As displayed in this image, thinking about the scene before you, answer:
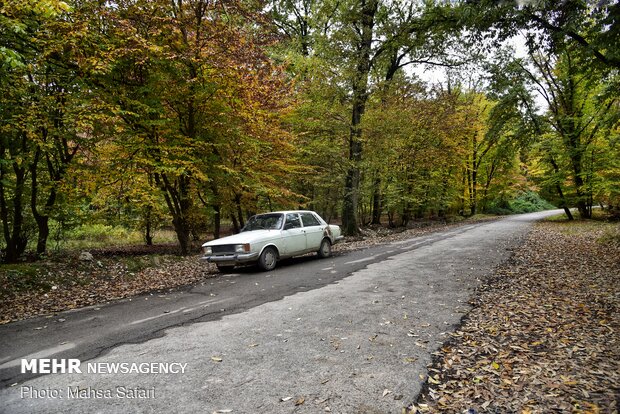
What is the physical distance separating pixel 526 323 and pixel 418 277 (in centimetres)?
306

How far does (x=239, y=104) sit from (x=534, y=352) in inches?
396

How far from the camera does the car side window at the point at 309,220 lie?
11.3m

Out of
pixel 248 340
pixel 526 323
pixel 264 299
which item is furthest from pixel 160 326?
pixel 526 323

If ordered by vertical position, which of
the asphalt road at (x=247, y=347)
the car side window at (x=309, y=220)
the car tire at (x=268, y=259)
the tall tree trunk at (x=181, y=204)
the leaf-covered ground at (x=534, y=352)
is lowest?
the leaf-covered ground at (x=534, y=352)

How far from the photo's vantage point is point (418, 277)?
8086 mm

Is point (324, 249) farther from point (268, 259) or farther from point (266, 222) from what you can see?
point (268, 259)

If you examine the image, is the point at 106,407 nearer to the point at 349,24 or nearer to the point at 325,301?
the point at 325,301

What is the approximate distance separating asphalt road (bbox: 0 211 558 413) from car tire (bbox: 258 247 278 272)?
160 centimetres

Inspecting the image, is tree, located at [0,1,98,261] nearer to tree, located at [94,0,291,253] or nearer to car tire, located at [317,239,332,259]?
tree, located at [94,0,291,253]

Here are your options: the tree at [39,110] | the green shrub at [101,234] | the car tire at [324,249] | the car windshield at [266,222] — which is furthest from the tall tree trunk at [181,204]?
the green shrub at [101,234]

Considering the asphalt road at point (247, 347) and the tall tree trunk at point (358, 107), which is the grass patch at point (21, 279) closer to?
the asphalt road at point (247, 347)

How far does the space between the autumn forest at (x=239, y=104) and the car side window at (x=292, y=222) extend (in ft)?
8.74

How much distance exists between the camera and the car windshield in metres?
10.4

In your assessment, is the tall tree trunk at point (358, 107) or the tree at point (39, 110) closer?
the tree at point (39, 110)
